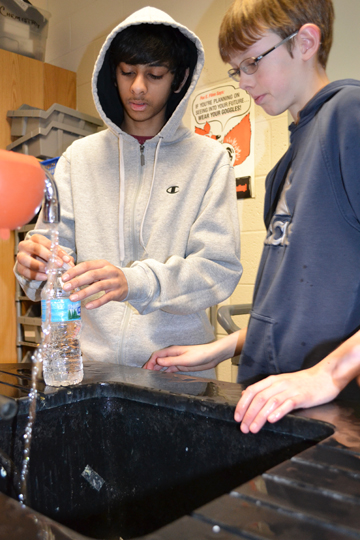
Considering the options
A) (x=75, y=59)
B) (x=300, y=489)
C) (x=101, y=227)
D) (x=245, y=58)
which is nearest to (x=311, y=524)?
(x=300, y=489)

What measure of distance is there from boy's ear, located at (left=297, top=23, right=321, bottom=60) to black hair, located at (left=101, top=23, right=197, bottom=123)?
1.59ft

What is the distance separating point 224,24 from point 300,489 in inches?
38.4

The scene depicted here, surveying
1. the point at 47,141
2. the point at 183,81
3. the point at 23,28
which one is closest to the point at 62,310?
the point at 183,81

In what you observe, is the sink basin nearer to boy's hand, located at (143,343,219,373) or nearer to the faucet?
boy's hand, located at (143,343,219,373)

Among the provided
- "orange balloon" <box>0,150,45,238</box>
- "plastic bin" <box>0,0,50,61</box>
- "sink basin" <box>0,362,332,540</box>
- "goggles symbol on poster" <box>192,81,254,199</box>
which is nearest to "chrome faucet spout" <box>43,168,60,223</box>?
"orange balloon" <box>0,150,45,238</box>

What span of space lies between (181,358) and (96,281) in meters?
0.24

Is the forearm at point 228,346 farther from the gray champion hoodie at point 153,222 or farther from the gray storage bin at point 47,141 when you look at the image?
the gray storage bin at point 47,141

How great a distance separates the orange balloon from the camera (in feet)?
1.47

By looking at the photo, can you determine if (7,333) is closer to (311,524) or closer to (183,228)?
(183,228)

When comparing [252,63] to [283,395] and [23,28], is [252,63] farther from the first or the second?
[23,28]

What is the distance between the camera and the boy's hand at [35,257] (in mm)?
1047

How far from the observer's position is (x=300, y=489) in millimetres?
408

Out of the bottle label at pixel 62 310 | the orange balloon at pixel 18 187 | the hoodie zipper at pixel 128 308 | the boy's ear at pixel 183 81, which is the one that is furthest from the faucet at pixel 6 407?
the boy's ear at pixel 183 81

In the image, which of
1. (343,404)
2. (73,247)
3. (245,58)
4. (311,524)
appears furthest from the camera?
(73,247)
